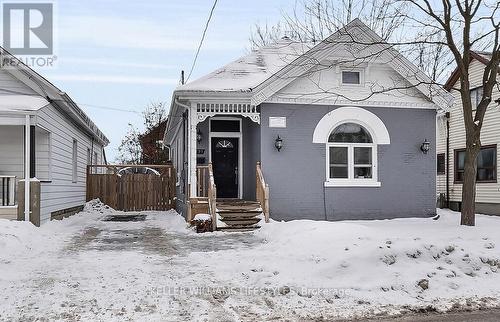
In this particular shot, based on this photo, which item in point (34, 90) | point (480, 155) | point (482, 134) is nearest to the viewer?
point (34, 90)

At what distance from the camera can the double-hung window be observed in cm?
1397

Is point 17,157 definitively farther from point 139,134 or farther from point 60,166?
point 139,134

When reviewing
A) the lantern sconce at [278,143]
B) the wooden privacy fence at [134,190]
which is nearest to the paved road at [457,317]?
the lantern sconce at [278,143]

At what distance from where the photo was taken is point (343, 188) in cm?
1392

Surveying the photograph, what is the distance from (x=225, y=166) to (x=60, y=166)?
5121mm

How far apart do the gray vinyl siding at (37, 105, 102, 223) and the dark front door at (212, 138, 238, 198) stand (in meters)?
4.70

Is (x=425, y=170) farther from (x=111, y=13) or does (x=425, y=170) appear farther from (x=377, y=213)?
(x=111, y=13)

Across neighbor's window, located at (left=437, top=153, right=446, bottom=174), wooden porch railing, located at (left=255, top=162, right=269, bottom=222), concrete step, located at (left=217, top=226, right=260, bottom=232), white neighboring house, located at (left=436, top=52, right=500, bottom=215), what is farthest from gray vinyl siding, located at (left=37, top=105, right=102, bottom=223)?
neighbor's window, located at (left=437, top=153, right=446, bottom=174)

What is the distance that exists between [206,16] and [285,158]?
15.0 ft

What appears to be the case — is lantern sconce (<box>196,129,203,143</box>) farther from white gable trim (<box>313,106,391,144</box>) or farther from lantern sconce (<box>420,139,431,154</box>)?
lantern sconce (<box>420,139,431,154</box>)

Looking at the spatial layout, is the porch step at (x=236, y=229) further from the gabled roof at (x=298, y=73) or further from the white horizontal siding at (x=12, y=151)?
the white horizontal siding at (x=12, y=151)

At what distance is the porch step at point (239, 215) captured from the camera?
12.1 metres

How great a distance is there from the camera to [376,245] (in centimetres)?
752

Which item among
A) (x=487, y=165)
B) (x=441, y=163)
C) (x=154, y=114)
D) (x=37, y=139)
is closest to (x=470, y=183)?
(x=487, y=165)
